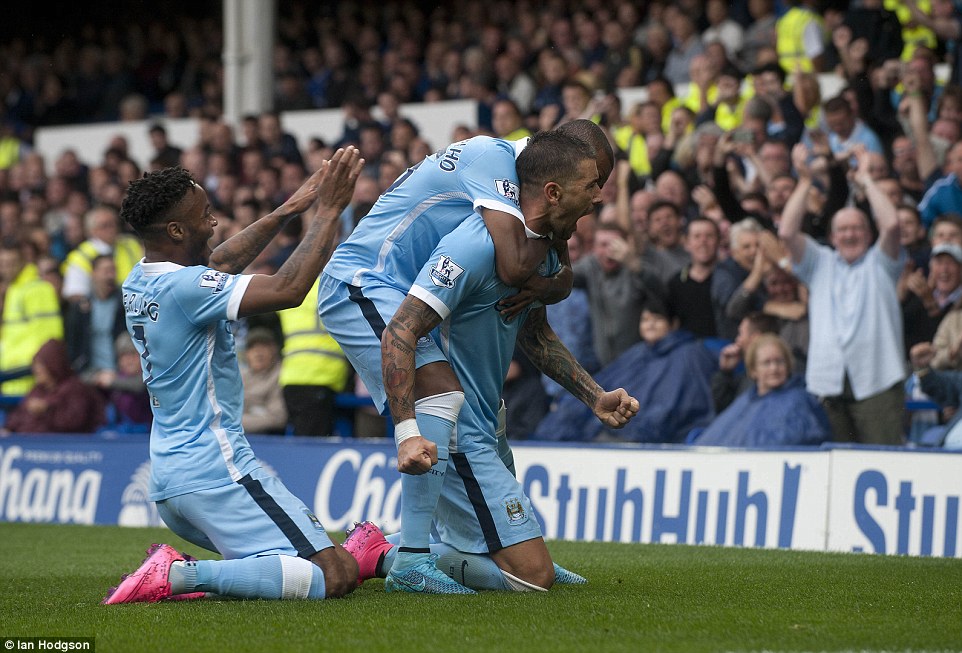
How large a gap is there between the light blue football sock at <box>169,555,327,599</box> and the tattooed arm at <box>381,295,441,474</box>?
68 centimetres

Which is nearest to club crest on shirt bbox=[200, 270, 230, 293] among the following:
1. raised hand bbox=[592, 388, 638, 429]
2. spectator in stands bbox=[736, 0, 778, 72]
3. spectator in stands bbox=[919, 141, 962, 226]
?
raised hand bbox=[592, 388, 638, 429]

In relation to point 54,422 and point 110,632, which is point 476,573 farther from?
point 54,422

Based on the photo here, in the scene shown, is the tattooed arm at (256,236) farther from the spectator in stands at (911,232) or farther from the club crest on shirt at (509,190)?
the spectator in stands at (911,232)

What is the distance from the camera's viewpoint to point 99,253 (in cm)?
1473

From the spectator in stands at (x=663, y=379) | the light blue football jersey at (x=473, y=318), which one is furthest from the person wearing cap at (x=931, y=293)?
the light blue football jersey at (x=473, y=318)

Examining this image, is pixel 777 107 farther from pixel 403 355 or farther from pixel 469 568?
pixel 403 355

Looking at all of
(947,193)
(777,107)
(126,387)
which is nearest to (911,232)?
(947,193)

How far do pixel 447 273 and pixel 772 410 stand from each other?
187 inches

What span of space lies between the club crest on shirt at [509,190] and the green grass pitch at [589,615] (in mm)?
1715

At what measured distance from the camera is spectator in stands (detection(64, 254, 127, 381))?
14133mm

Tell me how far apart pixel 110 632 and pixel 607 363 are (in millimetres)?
6706

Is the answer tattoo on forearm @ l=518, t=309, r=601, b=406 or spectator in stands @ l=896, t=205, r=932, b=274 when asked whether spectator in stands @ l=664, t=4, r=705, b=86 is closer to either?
spectator in stands @ l=896, t=205, r=932, b=274

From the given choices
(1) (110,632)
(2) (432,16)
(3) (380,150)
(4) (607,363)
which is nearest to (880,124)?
(4) (607,363)

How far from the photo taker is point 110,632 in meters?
5.04
